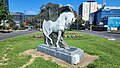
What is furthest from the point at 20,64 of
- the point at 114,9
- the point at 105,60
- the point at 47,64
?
the point at 114,9

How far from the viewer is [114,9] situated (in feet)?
237

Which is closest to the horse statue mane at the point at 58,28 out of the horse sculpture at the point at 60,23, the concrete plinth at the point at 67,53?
the horse sculpture at the point at 60,23

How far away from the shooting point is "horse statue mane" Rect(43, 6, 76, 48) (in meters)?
7.36

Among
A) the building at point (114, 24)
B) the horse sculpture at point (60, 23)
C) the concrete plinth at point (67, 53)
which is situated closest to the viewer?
the concrete plinth at point (67, 53)

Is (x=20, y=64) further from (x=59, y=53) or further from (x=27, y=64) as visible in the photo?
(x=59, y=53)

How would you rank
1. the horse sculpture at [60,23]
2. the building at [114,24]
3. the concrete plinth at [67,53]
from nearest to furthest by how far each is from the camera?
the concrete plinth at [67,53] < the horse sculpture at [60,23] < the building at [114,24]

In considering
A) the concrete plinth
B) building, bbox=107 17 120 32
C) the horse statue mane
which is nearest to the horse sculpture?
the horse statue mane

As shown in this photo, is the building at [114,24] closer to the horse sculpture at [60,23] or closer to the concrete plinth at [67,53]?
the horse sculpture at [60,23]

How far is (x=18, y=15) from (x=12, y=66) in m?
137

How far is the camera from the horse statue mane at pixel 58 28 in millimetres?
7363

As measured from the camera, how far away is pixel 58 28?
25.4 ft

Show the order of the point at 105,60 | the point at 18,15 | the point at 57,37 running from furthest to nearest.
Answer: the point at 18,15 < the point at 57,37 < the point at 105,60

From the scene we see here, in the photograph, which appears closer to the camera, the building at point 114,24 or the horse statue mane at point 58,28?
the horse statue mane at point 58,28

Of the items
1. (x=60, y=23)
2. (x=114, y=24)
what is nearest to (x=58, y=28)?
(x=60, y=23)
